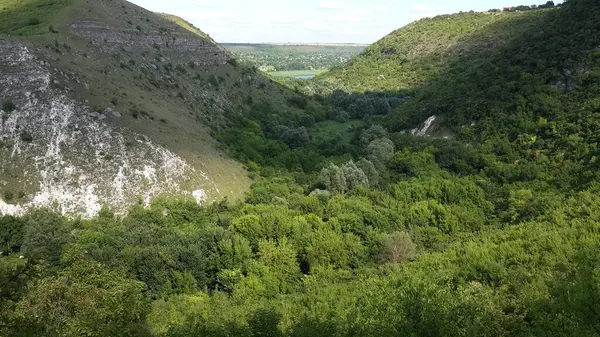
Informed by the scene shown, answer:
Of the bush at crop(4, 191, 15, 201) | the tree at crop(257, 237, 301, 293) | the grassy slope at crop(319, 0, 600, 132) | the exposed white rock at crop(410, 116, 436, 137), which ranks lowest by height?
the tree at crop(257, 237, 301, 293)

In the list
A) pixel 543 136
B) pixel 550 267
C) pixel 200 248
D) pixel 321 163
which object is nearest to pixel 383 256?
pixel 550 267

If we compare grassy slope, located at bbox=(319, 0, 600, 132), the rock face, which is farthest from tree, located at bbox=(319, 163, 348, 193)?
grassy slope, located at bbox=(319, 0, 600, 132)

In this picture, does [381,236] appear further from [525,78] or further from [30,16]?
[30,16]

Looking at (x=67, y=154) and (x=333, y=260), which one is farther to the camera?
(x=67, y=154)

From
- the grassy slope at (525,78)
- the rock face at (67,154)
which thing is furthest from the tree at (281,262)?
the grassy slope at (525,78)

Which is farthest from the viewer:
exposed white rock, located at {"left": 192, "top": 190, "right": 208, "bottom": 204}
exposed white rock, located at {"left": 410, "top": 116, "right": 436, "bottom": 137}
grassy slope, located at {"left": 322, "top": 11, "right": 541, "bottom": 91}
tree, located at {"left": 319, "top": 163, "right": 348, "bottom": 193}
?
grassy slope, located at {"left": 322, "top": 11, "right": 541, "bottom": 91}

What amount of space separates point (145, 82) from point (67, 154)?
24.4 meters

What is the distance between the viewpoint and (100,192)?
160 feet

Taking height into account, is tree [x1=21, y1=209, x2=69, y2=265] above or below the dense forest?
below

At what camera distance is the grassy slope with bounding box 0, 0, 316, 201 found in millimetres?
58406

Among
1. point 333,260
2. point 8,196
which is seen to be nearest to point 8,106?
point 8,196

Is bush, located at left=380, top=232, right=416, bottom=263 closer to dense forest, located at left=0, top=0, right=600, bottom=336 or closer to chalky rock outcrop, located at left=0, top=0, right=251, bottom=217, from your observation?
dense forest, located at left=0, top=0, right=600, bottom=336

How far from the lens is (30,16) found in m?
69.0

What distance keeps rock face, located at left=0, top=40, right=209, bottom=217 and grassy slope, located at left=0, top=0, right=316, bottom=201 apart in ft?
7.53
